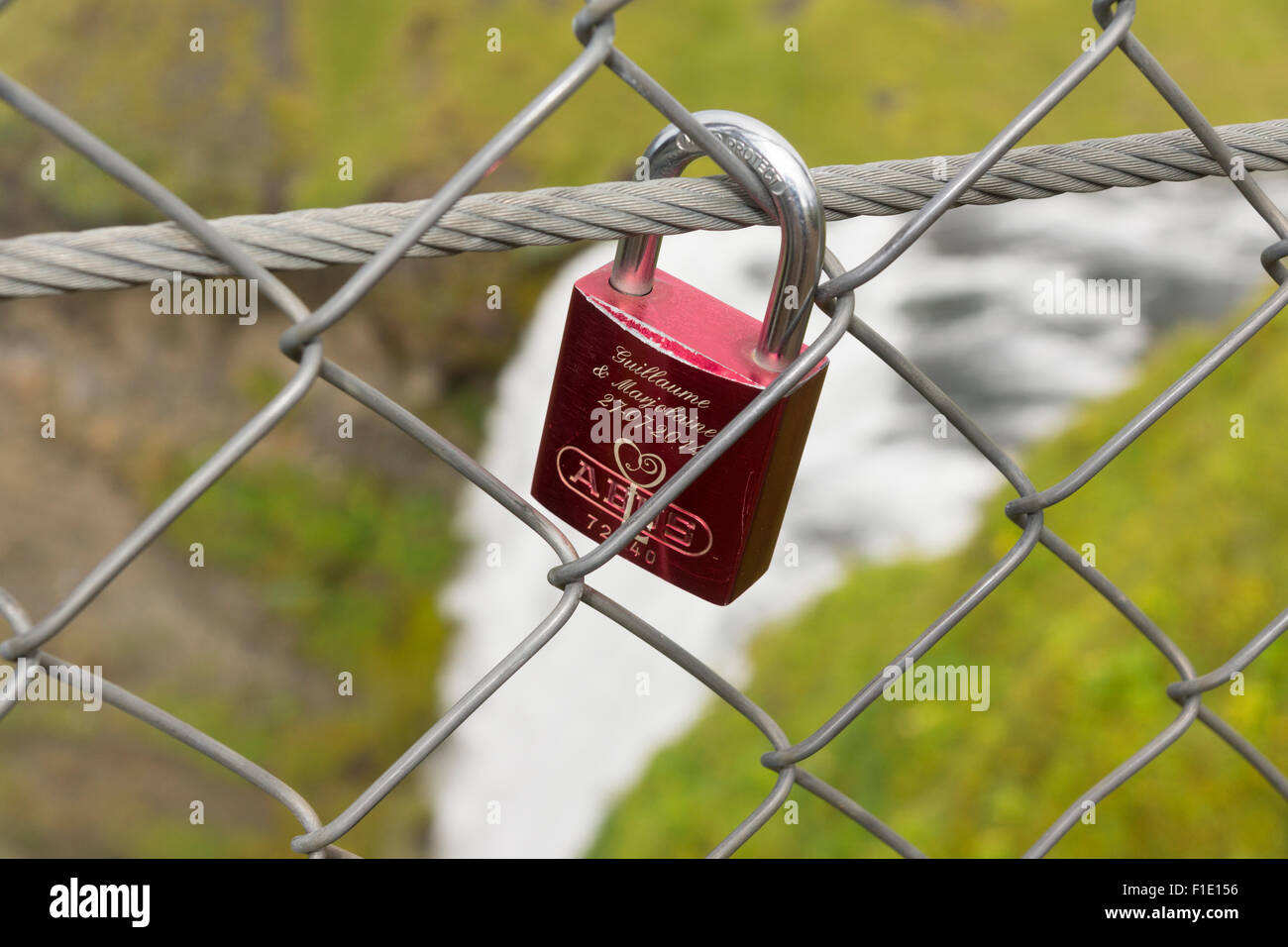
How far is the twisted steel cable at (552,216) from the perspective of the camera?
1.80 ft

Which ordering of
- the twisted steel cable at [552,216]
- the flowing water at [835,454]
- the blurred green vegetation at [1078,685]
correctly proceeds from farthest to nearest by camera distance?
1. the flowing water at [835,454]
2. the blurred green vegetation at [1078,685]
3. the twisted steel cable at [552,216]

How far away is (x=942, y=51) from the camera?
289 inches

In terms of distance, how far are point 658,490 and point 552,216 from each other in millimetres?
209

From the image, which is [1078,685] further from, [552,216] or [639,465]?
[552,216]

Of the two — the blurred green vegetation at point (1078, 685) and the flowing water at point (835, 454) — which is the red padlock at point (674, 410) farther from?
the flowing water at point (835, 454)

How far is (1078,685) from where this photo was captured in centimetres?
245

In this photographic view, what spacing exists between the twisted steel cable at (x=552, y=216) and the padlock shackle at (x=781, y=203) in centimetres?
2

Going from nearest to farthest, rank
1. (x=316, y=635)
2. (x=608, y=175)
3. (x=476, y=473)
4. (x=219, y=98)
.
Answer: (x=476, y=473)
(x=316, y=635)
(x=608, y=175)
(x=219, y=98)

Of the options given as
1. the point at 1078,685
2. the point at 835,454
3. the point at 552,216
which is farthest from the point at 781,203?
the point at 835,454

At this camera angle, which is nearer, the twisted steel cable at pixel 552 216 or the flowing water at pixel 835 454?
the twisted steel cable at pixel 552 216

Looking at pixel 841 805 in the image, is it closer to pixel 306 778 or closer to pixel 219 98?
pixel 306 778

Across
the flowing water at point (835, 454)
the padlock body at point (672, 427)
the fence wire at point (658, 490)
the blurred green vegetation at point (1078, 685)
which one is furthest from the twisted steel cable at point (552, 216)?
the flowing water at point (835, 454)

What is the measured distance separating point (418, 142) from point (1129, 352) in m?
4.17
